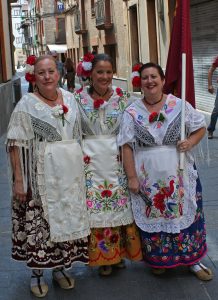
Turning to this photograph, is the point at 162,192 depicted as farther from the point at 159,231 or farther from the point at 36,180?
the point at 36,180

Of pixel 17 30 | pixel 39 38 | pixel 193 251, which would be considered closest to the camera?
pixel 193 251

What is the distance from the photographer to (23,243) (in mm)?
4129

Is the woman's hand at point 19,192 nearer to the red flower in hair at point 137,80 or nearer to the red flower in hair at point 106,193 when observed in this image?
the red flower in hair at point 106,193

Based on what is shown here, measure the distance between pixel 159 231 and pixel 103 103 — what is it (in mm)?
1004

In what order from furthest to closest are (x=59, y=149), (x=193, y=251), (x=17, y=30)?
(x=17, y=30) < (x=193, y=251) < (x=59, y=149)

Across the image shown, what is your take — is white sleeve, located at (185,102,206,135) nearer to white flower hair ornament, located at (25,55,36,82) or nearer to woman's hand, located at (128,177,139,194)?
woman's hand, located at (128,177,139,194)

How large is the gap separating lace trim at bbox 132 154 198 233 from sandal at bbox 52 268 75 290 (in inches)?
25.3

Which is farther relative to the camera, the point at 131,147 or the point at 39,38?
the point at 39,38

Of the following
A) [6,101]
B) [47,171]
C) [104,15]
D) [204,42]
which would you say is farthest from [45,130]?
[104,15]

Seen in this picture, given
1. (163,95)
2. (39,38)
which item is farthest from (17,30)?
(163,95)

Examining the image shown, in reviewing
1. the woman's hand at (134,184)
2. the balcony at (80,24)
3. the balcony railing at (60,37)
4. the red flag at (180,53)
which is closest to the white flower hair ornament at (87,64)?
the red flag at (180,53)

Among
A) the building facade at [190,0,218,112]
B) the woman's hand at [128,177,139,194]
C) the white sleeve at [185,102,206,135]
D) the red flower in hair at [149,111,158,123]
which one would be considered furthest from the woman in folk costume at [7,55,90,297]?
the building facade at [190,0,218,112]

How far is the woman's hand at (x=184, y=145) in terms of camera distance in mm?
4031

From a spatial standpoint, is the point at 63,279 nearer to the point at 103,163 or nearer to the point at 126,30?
the point at 103,163
